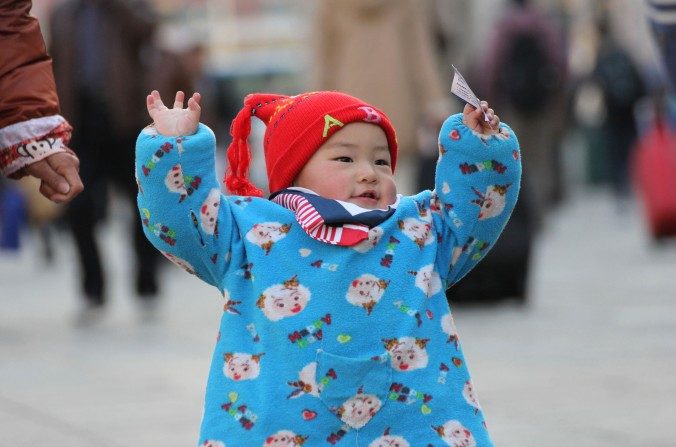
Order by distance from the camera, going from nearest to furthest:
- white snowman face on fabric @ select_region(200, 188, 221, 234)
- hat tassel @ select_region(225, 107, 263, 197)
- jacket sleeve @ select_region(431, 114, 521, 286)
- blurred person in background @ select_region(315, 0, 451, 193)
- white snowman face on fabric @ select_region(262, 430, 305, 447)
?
white snowman face on fabric @ select_region(262, 430, 305, 447) → white snowman face on fabric @ select_region(200, 188, 221, 234) → jacket sleeve @ select_region(431, 114, 521, 286) → hat tassel @ select_region(225, 107, 263, 197) → blurred person in background @ select_region(315, 0, 451, 193)

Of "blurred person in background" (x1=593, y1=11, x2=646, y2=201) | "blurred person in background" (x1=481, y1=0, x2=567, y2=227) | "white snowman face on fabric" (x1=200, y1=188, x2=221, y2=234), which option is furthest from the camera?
"blurred person in background" (x1=593, y1=11, x2=646, y2=201)

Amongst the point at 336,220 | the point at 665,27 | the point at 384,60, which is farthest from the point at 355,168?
the point at 384,60

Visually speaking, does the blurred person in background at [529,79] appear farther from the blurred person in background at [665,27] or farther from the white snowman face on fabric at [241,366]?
the white snowman face on fabric at [241,366]

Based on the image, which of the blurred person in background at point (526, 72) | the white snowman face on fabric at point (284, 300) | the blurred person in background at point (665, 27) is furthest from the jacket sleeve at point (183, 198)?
the blurred person in background at point (526, 72)

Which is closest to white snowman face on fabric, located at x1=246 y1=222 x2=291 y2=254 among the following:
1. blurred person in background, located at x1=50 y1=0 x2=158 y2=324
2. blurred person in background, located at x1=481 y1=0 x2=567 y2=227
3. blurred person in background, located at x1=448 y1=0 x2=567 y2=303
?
blurred person in background, located at x1=50 y1=0 x2=158 y2=324

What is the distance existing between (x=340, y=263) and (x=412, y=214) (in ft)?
0.67

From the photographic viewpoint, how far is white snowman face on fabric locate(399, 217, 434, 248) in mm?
3215

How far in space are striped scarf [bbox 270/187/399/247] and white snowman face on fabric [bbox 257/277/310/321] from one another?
104 millimetres

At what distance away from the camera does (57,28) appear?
8.79 meters

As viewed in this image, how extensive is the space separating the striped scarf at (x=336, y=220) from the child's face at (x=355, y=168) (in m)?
0.04

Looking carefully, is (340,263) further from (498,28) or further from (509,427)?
(498,28)

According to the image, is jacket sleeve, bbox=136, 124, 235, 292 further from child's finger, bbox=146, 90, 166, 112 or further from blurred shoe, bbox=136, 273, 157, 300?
blurred shoe, bbox=136, 273, 157, 300

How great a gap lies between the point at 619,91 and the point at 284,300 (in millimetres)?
14282

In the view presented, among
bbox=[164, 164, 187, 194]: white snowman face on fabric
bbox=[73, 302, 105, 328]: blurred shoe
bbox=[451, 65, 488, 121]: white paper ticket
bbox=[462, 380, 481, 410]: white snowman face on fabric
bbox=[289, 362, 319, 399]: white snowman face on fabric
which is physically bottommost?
bbox=[73, 302, 105, 328]: blurred shoe
